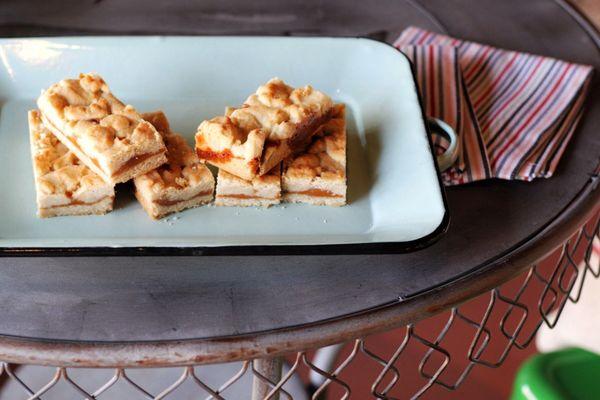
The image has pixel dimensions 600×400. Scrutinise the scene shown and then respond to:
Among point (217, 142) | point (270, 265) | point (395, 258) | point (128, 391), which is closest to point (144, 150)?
point (217, 142)

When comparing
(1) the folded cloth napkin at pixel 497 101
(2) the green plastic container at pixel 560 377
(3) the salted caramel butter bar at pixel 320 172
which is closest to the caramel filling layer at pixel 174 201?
(3) the salted caramel butter bar at pixel 320 172

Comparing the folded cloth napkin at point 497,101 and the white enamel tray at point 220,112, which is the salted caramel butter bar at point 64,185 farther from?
the folded cloth napkin at point 497,101

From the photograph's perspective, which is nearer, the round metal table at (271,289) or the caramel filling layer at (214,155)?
the round metal table at (271,289)

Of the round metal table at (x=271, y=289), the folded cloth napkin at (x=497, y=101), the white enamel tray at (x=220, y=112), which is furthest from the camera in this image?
the folded cloth napkin at (x=497, y=101)

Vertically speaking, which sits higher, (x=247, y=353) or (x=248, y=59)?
(x=248, y=59)

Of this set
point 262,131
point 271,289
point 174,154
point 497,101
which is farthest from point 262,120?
→ point 497,101

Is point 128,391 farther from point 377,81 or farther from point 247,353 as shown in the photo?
point 377,81

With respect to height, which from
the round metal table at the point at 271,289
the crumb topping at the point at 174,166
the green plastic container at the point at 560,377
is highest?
the crumb topping at the point at 174,166
